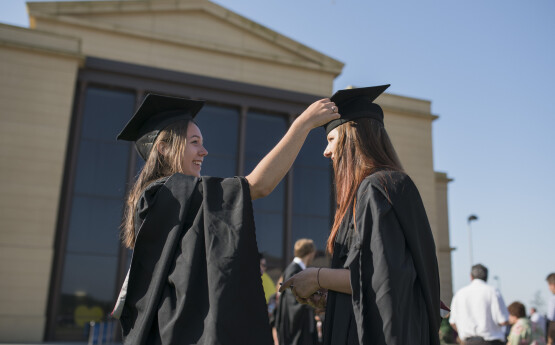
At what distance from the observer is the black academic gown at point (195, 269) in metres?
1.87

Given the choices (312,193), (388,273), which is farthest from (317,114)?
(312,193)

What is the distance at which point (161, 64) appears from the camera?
1691 centimetres

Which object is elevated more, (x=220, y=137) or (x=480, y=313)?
(x=220, y=137)

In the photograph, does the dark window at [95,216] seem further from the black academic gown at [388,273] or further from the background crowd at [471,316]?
the black academic gown at [388,273]

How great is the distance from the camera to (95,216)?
1541cm

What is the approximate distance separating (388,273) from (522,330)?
6149 mm

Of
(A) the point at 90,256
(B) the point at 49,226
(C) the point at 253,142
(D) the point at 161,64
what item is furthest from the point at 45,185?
(C) the point at 253,142

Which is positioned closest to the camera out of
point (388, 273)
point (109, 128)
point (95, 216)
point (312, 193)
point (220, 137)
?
point (388, 273)

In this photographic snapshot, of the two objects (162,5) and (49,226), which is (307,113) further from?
(162,5)

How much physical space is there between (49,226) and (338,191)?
1390 cm

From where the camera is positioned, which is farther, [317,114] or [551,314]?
[551,314]

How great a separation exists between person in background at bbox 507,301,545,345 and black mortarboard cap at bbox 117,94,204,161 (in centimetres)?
620

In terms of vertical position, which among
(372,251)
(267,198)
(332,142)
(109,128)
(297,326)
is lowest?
(297,326)

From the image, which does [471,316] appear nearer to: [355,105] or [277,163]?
[355,105]
